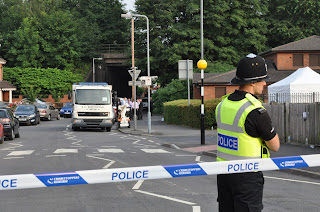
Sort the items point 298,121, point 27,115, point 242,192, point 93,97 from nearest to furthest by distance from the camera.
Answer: point 242,192
point 298,121
point 93,97
point 27,115

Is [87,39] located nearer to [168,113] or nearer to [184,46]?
[184,46]

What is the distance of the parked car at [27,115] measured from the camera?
3572cm

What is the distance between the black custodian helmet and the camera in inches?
161

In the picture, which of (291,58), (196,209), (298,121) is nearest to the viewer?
(196,209)

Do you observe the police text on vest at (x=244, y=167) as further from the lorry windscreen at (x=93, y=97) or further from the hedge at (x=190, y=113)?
the lorry windscreen at (x=93, y=97)

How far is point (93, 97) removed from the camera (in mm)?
28594

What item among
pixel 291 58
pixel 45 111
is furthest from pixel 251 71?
pixel 291 58

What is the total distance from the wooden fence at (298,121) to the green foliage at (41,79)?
5237 centimetres

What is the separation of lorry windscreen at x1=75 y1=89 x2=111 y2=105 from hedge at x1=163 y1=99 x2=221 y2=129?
5.15 m

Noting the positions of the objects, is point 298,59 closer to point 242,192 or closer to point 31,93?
point 31,93

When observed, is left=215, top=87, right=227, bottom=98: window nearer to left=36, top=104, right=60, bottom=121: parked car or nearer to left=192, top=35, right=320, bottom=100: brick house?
left=192, top=35, right=320, bottom=100: brick house

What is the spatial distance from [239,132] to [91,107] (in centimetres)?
2452

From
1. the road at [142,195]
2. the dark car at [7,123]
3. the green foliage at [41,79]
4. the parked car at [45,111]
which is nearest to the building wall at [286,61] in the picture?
the parked car at [45,111]

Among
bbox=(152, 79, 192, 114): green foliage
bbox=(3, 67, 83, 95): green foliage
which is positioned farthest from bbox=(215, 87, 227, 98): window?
bbox=(3, 67, 83, 95): green foliage
